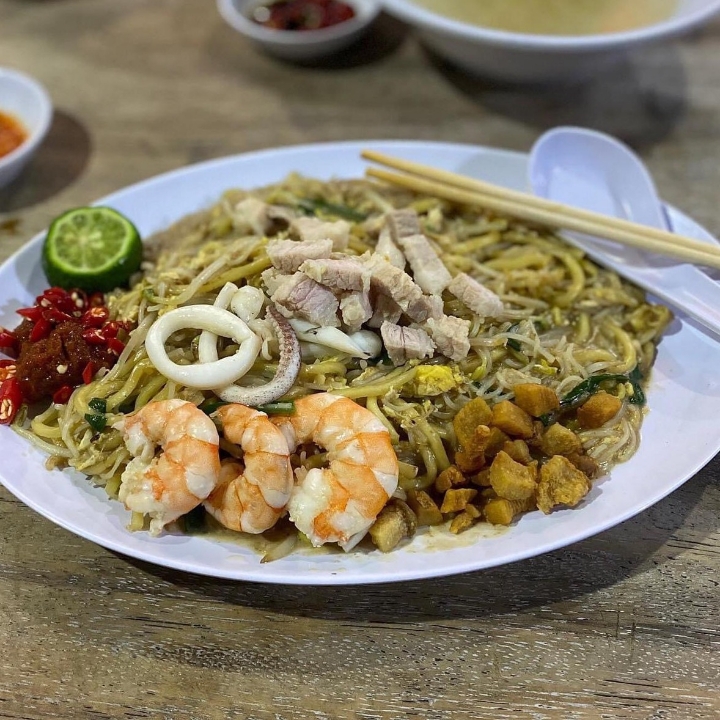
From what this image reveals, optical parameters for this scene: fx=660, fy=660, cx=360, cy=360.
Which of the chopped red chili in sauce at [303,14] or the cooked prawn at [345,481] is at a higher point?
the chopped red chili in sauce at [303,14]

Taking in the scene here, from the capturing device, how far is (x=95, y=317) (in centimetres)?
260

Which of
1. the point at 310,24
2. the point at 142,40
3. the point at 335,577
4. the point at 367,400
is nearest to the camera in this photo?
the point at 335,577

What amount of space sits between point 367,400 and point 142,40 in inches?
165

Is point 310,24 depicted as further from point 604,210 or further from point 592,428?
point 592,428

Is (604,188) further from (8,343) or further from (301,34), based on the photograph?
(8,343)

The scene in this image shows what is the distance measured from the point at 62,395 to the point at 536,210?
83.9 inches

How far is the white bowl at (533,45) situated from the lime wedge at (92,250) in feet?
6.85

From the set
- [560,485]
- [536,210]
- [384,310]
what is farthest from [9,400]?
[536,210]

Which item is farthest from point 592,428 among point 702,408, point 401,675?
point 401,675

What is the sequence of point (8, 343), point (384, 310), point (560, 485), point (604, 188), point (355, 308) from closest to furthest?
point (560, 485) < point (355, 308) < point (384, 310) < point (8, 343) < point (604, 188)

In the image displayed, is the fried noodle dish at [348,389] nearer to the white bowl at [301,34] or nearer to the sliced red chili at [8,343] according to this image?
the sliced red chili at [8,343]

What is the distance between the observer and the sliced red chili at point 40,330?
2533mm

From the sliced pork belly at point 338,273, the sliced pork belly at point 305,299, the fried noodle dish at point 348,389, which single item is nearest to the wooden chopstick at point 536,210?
the fried noodle dish at point 348,389

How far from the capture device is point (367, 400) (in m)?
2.38
